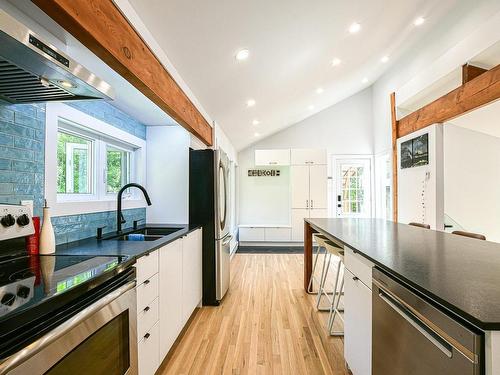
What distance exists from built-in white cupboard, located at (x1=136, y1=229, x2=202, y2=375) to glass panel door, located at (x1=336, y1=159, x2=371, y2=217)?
Answer: 525cm

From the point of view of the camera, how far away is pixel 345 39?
340cm

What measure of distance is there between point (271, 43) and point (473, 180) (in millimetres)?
4032

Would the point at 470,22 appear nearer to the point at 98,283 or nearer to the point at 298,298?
the point at 298,298

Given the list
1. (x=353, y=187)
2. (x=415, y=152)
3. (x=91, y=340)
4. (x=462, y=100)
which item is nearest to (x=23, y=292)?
(x=91, y=340)

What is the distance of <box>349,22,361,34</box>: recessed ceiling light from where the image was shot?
123 inches

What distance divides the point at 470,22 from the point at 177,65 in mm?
4060

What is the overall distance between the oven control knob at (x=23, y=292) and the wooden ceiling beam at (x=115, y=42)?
98 cm

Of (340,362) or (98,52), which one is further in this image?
(340,362)

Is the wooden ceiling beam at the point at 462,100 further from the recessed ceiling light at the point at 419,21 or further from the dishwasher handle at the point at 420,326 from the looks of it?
the dishwasher handle at the point at 420,326

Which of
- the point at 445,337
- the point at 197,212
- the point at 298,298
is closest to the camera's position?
the point at 445,337

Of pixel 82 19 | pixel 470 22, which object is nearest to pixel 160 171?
pixel 82 19

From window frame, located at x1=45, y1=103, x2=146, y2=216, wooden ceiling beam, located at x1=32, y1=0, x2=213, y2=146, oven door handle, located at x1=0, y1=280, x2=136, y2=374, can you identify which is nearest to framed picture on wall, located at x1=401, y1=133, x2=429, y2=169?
wooden ceiling beam, located at x1=32, y1=0, x2=213, y2=146

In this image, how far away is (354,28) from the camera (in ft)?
10.6

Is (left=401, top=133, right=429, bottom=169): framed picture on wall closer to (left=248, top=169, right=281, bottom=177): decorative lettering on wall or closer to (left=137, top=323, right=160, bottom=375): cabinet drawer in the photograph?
(left=248, top=169, right=281, bottom=177): decorative lettering on wall
